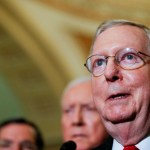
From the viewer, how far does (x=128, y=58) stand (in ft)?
5.52

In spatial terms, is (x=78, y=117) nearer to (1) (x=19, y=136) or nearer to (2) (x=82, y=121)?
(2) (x=82, y=121)

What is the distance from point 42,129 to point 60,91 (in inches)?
20.8

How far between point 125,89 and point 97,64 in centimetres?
16

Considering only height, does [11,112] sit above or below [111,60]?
above

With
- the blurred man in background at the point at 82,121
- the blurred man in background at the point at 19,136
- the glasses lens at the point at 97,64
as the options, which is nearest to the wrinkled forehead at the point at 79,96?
the blurred man in background at the point at 82,121

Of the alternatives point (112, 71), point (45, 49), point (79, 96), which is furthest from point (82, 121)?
point (45, 49)

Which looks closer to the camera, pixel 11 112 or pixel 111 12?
pixel 111 12

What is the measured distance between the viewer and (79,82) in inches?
115

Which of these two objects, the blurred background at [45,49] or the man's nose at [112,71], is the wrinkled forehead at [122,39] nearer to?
the man's nose at [112,71]

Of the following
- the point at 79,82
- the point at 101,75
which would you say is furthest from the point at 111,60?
the point at 79,82

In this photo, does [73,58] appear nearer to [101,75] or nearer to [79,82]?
[79,82]

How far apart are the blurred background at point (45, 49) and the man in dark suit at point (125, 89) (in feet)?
13.1

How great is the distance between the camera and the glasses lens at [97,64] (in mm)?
1717

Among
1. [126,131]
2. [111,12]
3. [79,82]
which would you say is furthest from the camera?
[111,12]
